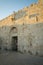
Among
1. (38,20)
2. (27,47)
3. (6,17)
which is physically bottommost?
(27,47)

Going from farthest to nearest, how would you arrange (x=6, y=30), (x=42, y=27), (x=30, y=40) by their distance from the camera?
(x=6, y=30) → (x=30, y=40) → (x=42, y=27)

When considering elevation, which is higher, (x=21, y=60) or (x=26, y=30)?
(x=26, y=30)

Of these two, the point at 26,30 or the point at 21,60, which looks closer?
the point at 21,60

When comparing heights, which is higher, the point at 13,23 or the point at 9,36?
the point at 13,23

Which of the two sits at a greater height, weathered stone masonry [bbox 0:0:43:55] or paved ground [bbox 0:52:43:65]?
weathered stone masonry [bbox 0:0:43:55]

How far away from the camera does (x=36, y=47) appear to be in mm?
9320

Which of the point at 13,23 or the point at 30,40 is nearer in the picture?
the point at 30,40

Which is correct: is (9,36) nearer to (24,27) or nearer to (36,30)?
(24,27)

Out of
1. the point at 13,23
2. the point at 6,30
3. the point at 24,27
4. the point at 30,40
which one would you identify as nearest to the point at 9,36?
the point at 6,30

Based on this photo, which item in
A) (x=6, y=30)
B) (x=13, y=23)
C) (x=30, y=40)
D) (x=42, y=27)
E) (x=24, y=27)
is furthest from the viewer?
(x=6, y=30)

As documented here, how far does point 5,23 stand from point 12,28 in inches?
66.5

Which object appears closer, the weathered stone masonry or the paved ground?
the paved ground

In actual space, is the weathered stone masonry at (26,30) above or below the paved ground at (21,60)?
above

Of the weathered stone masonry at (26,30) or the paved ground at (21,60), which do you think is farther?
the weathered stone masonry at (26,30)
